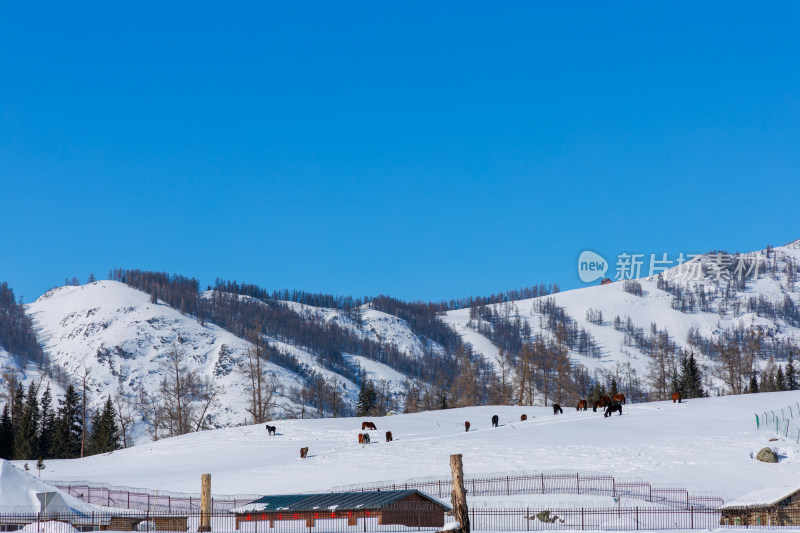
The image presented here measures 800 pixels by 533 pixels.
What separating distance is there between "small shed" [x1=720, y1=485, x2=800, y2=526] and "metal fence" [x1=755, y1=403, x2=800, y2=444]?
19923 millimetres

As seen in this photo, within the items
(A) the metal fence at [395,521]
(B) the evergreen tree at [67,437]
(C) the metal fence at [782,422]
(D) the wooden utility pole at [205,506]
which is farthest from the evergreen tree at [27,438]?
(C) the metal fence at [782,422]

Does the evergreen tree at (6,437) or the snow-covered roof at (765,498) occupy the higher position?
the evergreen tree at (6,437)

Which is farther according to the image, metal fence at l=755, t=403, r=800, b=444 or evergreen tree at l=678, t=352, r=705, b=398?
evergreen tree at l=678, t=352, r=705, b=398

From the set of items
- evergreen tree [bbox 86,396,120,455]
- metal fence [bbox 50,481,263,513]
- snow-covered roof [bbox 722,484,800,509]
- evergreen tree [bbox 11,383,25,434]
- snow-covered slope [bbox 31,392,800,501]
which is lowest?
Result: snow-covered roof [bbox 722,484,800,509]

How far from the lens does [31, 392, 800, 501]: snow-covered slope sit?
5194 cm

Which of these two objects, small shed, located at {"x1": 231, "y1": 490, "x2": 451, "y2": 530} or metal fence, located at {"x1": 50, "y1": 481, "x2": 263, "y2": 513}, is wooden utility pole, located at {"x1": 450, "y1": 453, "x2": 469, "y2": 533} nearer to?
small shed, located at {"x1": 231, "y1": 490, "x2": 451, "y2": 530}

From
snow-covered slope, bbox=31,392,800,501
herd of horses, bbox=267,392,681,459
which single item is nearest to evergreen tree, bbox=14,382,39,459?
snow-covered slope, bbox=31,392,800,501

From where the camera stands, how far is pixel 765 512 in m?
39.3

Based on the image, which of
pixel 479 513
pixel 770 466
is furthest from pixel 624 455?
pixel 479 513

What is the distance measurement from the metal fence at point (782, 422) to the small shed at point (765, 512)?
1992cm

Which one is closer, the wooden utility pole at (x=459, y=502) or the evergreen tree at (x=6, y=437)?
the wooden utility pole at (x=459, y=502)

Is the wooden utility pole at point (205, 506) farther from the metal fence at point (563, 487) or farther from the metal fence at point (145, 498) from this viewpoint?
the metal fence at point (563, 487)

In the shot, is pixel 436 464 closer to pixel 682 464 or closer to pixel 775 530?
pixel 682 464

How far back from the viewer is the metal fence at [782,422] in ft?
199
